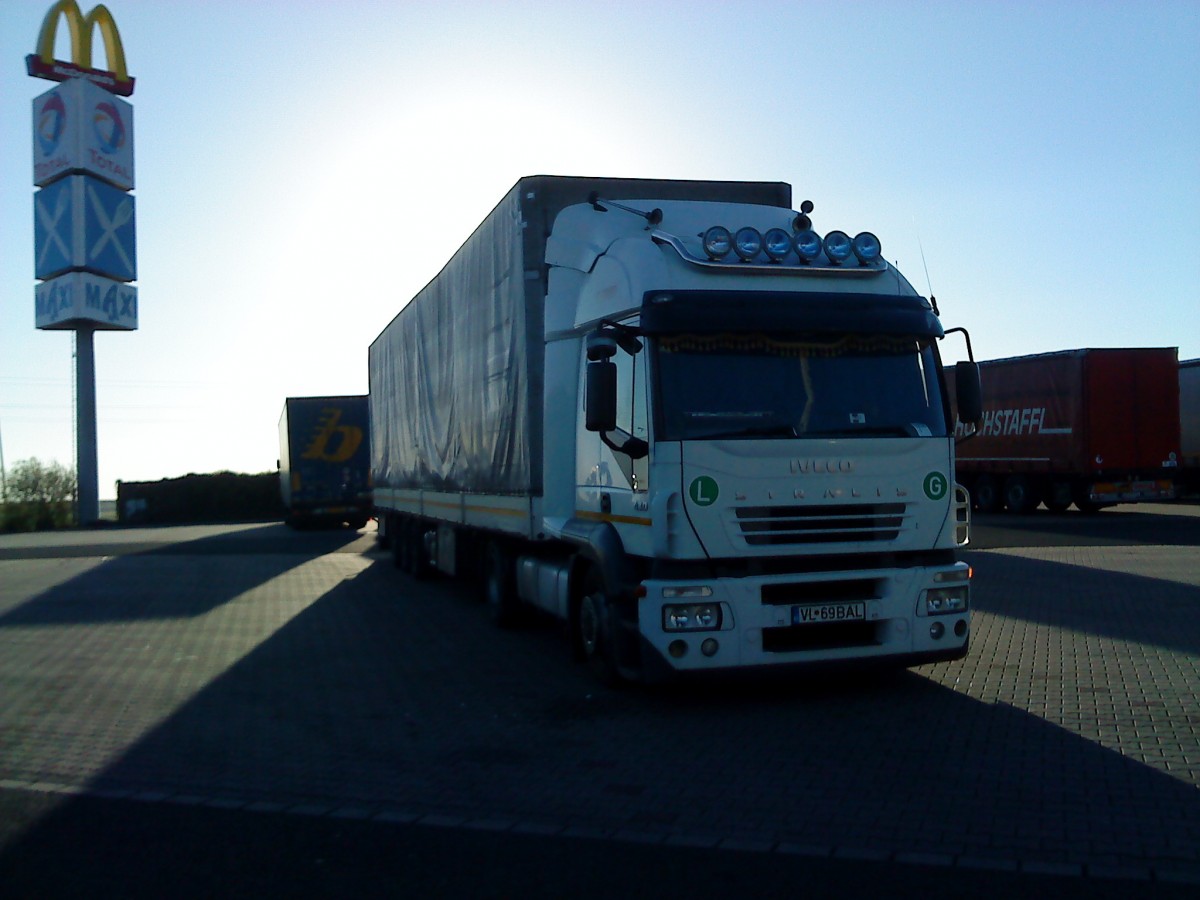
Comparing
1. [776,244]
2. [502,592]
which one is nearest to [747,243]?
[776,244]

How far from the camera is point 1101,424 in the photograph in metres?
28.5

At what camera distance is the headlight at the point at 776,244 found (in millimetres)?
8492

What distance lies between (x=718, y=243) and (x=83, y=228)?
40238 millimetres

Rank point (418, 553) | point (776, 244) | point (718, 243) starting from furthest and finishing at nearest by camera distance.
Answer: point (418, 553), point (776, 244), point (718, 243)

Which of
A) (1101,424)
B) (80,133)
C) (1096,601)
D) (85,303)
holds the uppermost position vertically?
(80,133)

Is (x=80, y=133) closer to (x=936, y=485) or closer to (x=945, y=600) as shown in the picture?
(x=936, y=485)

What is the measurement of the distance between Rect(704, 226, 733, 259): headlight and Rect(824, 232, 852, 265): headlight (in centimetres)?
76

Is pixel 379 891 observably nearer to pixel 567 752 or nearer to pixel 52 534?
pixel 567 752

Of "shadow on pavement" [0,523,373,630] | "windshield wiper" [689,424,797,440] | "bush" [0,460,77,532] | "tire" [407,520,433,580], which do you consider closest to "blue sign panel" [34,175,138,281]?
"bush" [0,460,77,532]

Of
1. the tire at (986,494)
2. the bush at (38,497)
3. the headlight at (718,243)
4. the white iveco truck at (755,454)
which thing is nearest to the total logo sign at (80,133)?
the bush at (38,497)

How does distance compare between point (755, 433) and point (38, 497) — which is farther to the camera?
point (38, 497)

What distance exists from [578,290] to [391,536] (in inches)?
499

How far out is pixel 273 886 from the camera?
494cm

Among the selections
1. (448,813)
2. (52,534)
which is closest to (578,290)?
(448,813)
